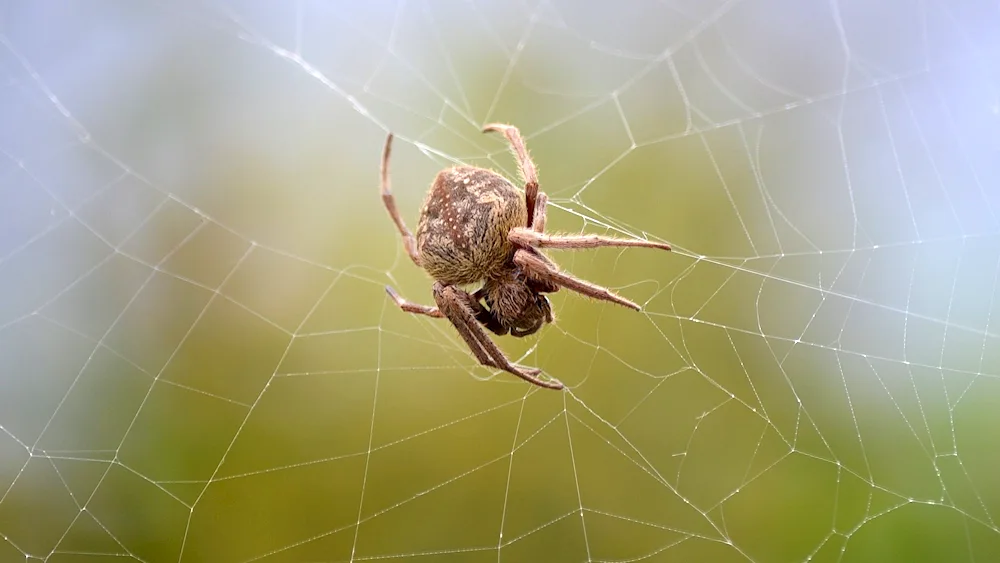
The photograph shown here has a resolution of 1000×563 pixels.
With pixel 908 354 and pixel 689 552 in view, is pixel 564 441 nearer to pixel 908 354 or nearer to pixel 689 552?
pixel 689 552

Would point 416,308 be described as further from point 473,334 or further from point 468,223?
point 468,223

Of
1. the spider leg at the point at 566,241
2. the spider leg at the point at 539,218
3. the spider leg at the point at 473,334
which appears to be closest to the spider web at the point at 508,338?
the spider leg at the point at 539,218

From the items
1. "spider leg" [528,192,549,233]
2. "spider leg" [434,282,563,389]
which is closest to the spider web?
"spider leg" [528,192,549,233]

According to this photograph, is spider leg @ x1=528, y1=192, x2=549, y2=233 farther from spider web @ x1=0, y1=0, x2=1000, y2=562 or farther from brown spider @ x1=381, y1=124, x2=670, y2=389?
spider web @ x1=0, y1=0, x2=1000, y2=562

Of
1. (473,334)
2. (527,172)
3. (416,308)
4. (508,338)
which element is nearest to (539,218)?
(527,172)

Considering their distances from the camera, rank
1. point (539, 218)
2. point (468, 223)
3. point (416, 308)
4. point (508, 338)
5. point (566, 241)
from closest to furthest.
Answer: point (566, 241) → point (468, 223) → point (539, 218) → point (416, 308) → point (508, 338)

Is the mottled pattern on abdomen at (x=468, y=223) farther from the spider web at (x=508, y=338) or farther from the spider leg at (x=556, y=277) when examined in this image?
the spider web at (x=508, y=338)
